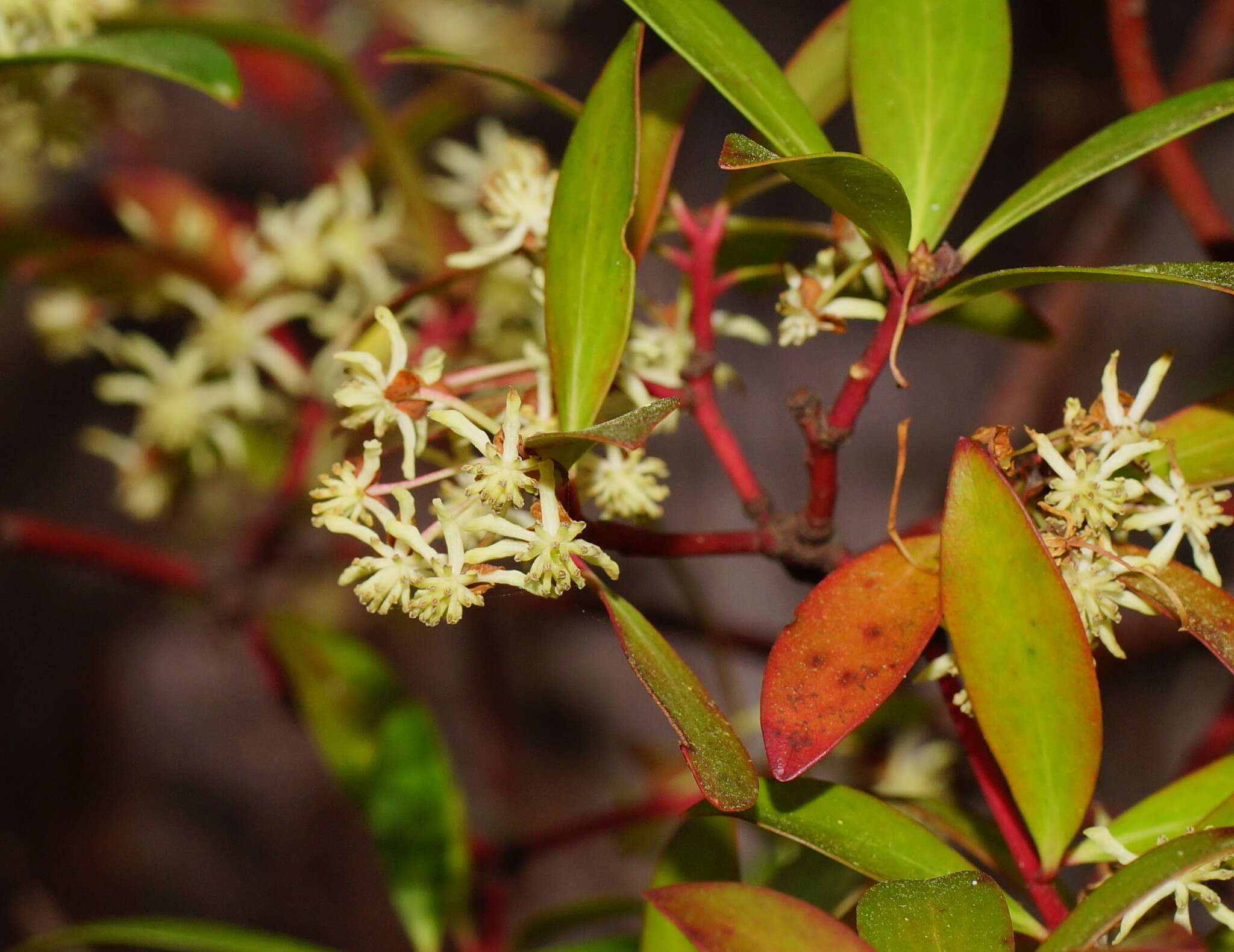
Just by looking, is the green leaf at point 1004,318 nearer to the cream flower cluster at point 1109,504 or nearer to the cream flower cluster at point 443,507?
the cream flower cluster at point 1109,504

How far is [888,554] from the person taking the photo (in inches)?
18.8

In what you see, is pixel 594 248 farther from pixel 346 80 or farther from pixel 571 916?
pixel 571 916

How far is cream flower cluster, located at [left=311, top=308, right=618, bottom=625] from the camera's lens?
415mm

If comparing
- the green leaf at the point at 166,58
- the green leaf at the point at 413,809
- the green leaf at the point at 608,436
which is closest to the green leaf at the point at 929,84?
the green leaf at the point at 608,436

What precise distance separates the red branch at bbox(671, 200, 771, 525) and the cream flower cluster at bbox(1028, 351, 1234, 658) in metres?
0.14

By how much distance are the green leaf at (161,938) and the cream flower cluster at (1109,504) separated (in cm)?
57

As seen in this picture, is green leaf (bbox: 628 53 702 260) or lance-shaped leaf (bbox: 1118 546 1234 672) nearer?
lance-shaped leaf (bbox: 1118 546 1234 672)

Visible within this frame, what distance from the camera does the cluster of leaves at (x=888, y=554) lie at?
1.36 feet

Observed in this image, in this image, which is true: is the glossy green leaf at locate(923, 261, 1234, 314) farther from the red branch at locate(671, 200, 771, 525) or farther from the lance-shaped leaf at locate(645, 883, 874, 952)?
the lance-shaped leaf at locate(645, 883, 874, 952)

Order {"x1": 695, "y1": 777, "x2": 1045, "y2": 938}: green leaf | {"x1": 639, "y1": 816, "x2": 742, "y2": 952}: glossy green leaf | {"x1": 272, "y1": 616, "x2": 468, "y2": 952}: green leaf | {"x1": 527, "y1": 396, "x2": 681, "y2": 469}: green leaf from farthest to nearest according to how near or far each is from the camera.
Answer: {"x1": 272, "y1": 616, "x2": 468, "y2": 952}: green leaf, {"x1": 639, "y1": 816, "x2": 742, "y2": 952}: glossy green leaf, {"x1": 695, "y1": 777, "x2": 1045, "y2": 938}: green leaf, {"x1": 527, "y1": 396, "x2": 681, "y2": 469}: green leaf

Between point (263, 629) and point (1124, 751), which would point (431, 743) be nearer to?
point (263, 629)

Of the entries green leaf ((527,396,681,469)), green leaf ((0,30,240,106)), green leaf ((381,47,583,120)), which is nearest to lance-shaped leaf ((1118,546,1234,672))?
green leaf ((527,396,681,469))

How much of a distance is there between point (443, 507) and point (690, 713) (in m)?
0.13

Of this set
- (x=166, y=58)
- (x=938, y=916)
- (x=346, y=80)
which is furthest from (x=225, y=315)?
(x=938, y=916)
